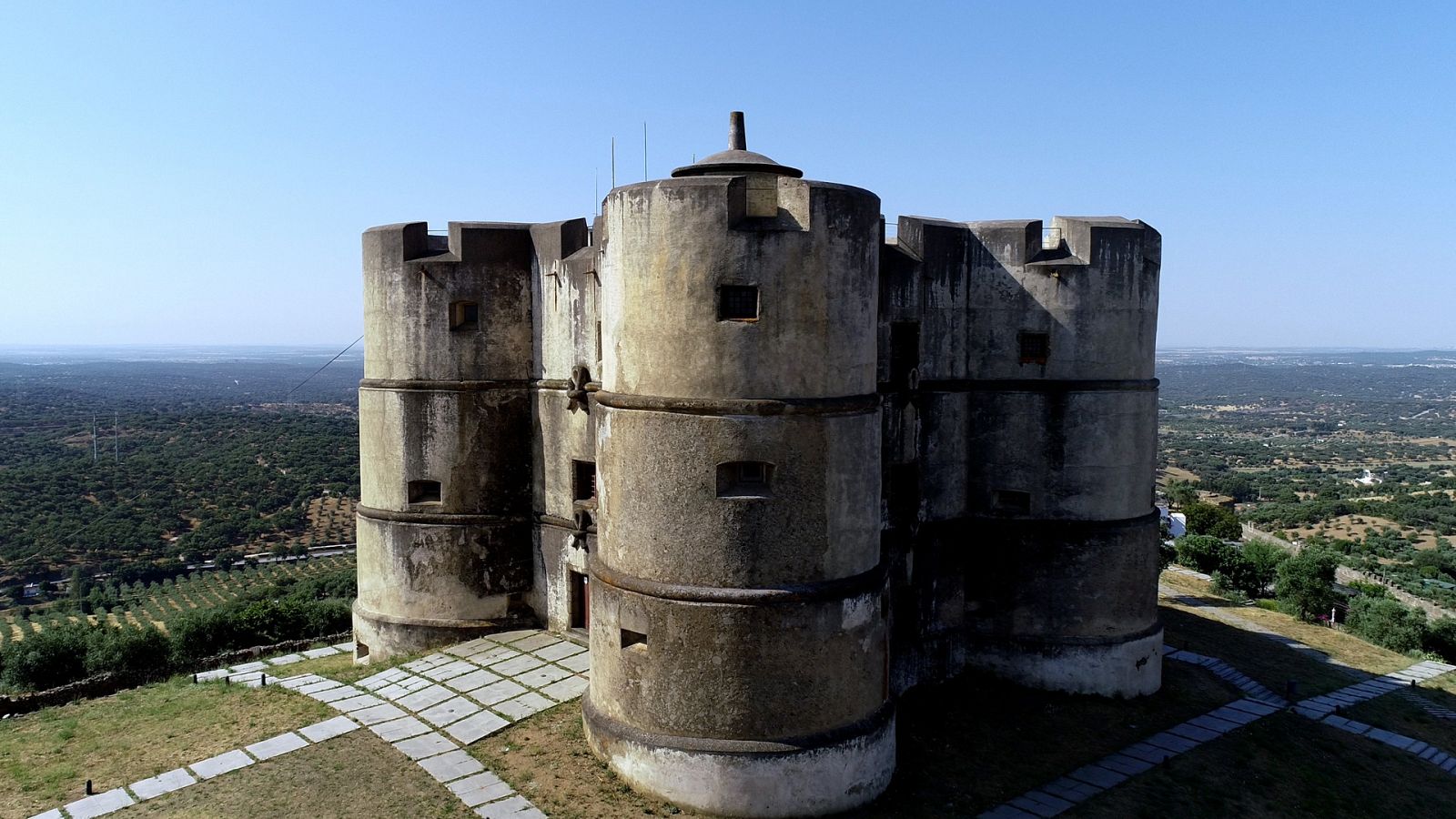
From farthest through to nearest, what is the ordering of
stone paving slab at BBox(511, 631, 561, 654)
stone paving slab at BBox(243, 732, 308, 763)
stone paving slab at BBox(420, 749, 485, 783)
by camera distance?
stone paving slab at BBox(511, 631, 561, 654) < stone paving slab at BBox(243, 732, 308, 763) < stone paving slab at BBox(420, 749, 485, 783)

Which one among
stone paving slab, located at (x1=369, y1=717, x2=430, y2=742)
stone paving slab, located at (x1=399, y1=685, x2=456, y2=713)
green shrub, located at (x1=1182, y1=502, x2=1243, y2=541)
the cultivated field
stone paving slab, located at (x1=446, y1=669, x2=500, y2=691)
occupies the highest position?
stone paving slab, located at (x1=446, y1=669, x2=500, y2=691)

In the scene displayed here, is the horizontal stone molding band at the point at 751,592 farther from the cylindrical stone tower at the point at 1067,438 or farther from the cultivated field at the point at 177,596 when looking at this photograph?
the cultivated field at the point at 177,596

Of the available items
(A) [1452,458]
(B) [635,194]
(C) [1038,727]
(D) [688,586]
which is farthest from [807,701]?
(A) [1452,458]

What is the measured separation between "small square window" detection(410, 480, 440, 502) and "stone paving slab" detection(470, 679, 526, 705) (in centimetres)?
473

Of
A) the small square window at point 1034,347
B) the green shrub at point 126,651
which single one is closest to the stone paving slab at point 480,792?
the small square window at point 1034,347

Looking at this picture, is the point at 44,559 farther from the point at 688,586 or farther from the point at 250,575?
the point at 688,586

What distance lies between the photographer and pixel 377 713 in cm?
1590

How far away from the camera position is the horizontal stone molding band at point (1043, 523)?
60.5 feet

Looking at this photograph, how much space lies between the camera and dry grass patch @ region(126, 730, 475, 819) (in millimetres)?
12828

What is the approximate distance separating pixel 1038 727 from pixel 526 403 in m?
12.2

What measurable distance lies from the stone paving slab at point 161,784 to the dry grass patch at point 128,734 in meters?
0.27

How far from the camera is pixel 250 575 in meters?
68.9

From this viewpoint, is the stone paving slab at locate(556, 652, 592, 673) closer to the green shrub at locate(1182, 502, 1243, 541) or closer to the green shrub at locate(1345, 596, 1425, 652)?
the green shrub at locate(1345, 596, 1425, 652)

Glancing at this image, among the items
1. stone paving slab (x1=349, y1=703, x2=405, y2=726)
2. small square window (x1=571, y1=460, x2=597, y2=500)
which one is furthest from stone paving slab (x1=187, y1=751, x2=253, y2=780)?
small square window (x1=571, y1=460, x2=597, y2=500)
